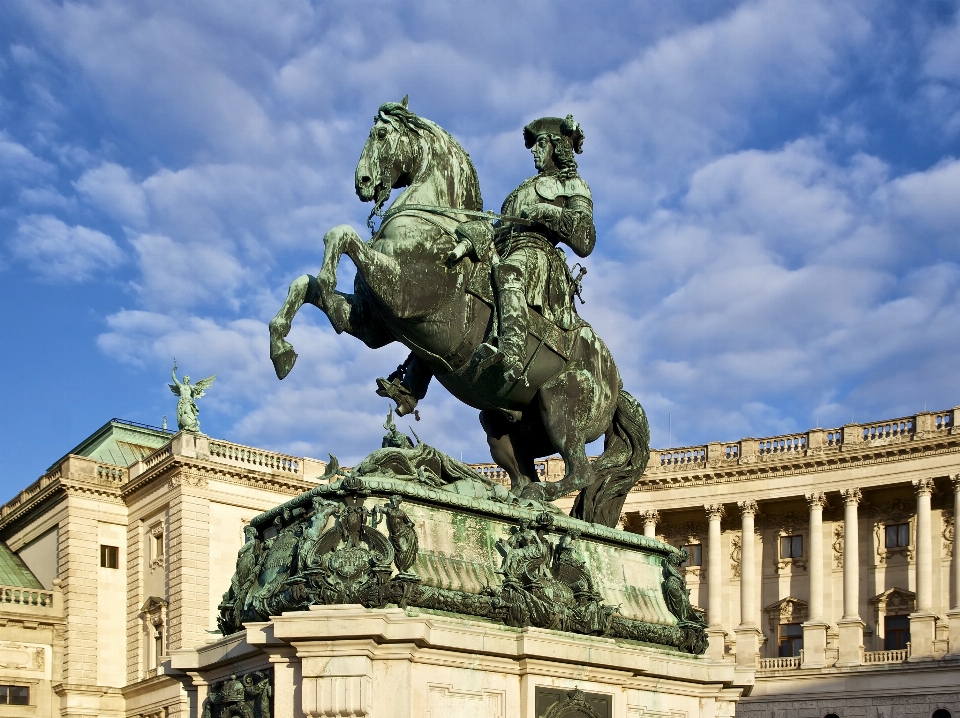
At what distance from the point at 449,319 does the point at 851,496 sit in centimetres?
5828

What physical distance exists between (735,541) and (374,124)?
62879 mm

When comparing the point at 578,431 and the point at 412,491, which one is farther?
the point at 578,431

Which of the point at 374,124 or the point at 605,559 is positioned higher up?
the point at 374,124

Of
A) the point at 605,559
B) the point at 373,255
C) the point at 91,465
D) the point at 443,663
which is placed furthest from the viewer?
the point at 91,465

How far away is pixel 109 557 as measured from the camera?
6184 cm

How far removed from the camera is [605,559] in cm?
1063

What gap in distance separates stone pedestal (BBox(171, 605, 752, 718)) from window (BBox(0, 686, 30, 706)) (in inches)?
1982

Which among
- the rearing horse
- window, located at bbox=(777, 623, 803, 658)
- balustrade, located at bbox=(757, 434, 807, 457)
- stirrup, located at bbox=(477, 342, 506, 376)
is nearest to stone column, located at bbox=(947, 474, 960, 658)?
balustrade, located at bbox=(757, 434, 807, 457)

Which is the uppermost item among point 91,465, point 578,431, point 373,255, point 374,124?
point 91,465

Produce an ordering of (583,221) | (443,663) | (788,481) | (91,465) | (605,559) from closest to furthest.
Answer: (443,663) → (605,559) → (583,221) → (91,465) → (788,481)

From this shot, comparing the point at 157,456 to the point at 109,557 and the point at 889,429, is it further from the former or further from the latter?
the point at 889,429

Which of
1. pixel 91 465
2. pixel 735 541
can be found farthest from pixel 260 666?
pixel 735 541

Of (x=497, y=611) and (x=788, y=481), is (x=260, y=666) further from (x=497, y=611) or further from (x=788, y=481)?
(x=788, y=481)

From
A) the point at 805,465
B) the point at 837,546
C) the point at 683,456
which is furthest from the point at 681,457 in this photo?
the point at 837,546
